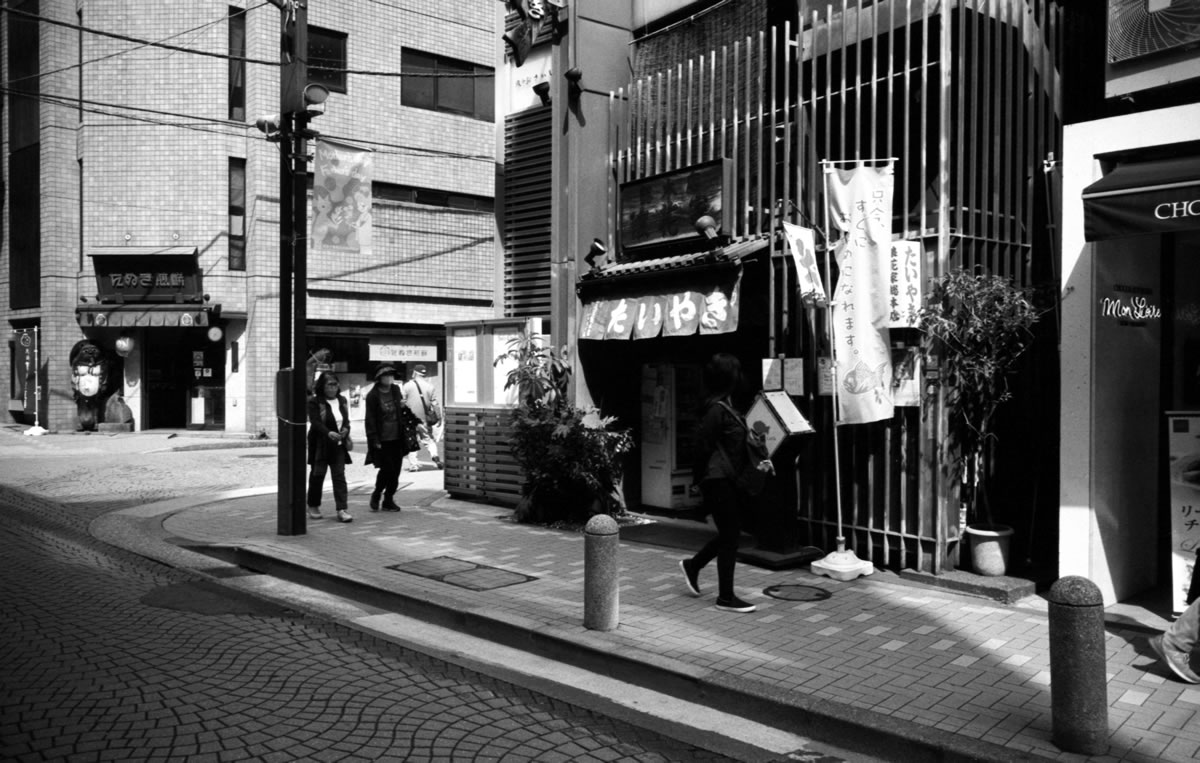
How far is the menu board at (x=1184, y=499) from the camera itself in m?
5.98

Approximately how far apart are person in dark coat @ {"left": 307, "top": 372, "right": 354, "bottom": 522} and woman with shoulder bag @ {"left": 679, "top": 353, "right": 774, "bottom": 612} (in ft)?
17.8

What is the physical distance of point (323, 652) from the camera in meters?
5.97

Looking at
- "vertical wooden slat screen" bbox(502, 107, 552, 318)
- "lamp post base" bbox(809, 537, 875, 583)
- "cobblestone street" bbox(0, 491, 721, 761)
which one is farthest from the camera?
"vertical wooden slat screen" bbox(502, 107, 552, 318)

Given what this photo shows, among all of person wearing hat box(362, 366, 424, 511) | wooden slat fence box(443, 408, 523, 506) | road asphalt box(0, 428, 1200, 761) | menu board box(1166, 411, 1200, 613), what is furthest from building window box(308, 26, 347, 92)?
menu board box(1166, 411, 1200, 613)

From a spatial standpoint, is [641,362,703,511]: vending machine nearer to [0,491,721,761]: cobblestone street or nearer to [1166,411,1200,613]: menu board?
[0,491,721,761]: cobblestone street

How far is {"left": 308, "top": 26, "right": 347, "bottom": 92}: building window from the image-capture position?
78.0 ft

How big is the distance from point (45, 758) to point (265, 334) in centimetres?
2064

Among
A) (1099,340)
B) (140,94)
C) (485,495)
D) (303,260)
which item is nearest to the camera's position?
(1099,340)

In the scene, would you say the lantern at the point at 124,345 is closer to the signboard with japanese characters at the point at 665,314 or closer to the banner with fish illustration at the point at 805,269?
the signboard with japanese characters at the point at 665,314

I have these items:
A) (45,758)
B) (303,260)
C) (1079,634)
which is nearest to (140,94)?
(303,260)

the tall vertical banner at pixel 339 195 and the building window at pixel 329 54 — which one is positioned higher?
the building window at pixel 329 54

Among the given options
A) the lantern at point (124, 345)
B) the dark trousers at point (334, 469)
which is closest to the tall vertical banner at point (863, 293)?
the dark trousers at point (334, 469)

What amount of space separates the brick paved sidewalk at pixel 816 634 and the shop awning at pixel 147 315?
14.7m

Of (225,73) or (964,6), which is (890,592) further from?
(225,73)
